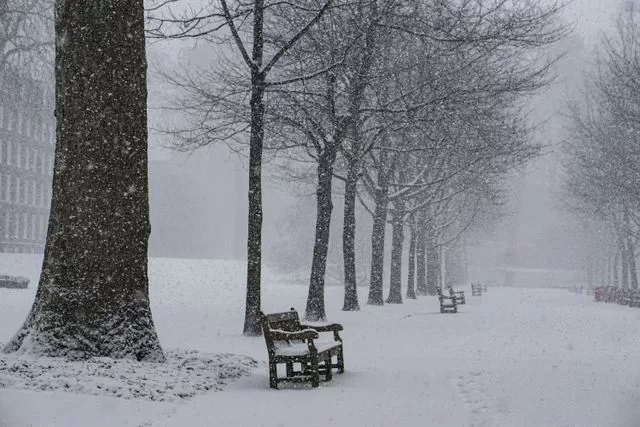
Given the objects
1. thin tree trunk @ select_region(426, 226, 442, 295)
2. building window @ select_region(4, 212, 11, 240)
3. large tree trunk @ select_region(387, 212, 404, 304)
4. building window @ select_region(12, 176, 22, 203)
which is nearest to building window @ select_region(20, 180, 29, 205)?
building window @ select_region(12, 176, 22, 203)

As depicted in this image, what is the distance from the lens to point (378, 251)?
90.8 ft

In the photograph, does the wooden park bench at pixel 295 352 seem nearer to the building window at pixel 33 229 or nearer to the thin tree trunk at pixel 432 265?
the thin tree trunk at pixel 432 265

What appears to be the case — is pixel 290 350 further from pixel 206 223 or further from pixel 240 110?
pixel 206 223

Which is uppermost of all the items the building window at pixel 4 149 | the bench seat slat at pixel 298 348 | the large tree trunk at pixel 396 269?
the building window at pixel 4 149

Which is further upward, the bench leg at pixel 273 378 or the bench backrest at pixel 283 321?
the bench backrest at pixel 283 321

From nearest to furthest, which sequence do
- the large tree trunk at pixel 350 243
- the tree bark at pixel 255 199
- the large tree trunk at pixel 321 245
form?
the tree bark at pixel 255 199 < the large tree trunk at pixel 321 245 < the large tree trunk at pixel 350 243

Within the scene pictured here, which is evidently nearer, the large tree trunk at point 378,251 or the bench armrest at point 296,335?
the bench armrest at point 296,335

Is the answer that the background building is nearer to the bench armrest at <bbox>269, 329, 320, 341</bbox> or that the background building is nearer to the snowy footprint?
the bench armrest at <bbox>269, 329, 320, 341</bbox>

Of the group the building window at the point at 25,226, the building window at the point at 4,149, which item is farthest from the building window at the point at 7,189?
the building window at the point at 25,226

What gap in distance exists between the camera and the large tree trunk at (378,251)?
2725cm

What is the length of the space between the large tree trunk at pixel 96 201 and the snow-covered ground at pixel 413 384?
149cm

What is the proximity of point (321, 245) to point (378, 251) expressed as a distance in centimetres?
788

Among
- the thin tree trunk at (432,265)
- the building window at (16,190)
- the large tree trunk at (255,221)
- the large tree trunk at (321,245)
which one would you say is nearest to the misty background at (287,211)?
the thin tree trunk at (432,265)

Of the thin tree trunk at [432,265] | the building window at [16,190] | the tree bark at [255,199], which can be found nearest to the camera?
the tree bark at [255,199]
